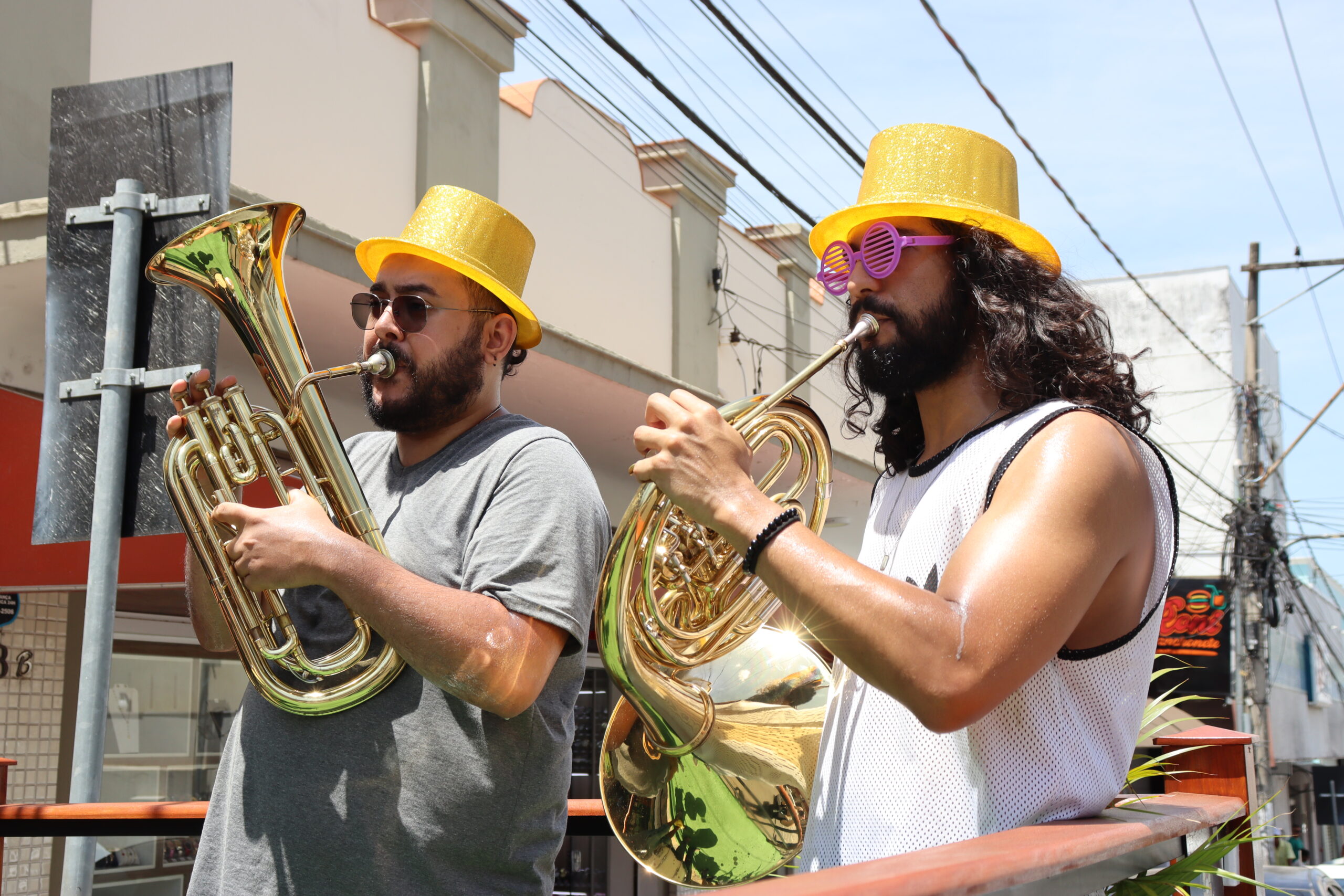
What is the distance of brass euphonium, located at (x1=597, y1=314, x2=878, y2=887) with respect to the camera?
206 cm

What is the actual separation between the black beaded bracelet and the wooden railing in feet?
1.32

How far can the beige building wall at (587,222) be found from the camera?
8.16 m

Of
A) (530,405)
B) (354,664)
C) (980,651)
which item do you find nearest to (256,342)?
(354,664)

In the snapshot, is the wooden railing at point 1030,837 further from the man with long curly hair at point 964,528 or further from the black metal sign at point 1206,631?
the black metal sign at point 1206,631

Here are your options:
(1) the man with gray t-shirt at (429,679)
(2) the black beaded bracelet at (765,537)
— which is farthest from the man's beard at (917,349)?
(1) the man with gray t-shirt at (429,679)

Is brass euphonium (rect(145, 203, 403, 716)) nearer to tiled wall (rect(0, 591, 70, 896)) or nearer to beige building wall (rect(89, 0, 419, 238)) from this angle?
beige building wall (rect(89, 0, 419, 238))

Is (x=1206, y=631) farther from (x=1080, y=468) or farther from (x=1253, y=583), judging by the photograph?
(x=1080, y=468)

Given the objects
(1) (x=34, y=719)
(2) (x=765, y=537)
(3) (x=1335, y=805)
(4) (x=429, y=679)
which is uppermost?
(2) (x=765, y=537)

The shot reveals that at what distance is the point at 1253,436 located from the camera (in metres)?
20.0

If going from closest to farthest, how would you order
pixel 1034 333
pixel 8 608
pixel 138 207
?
pixel 1034 333 → pixel 138 207 → pixel 8 608

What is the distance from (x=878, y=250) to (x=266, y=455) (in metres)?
1.15

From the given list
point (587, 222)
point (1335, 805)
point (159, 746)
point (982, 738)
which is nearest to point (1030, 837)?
point (982, 738)

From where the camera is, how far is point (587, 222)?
881 cm

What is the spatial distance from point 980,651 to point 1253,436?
816 inches
